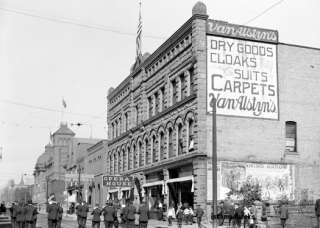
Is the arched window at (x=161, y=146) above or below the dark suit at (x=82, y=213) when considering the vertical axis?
above

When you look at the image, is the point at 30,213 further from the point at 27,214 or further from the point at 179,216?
the point at 179,216

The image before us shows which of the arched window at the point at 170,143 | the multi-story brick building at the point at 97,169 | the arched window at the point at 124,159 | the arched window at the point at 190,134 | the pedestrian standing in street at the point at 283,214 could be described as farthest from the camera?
the multi-story brick building at the point at 97,169

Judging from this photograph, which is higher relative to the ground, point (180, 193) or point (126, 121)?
point (126, 121)

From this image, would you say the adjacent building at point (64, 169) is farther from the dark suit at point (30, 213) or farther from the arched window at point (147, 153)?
the dark suit at point (30, 213)

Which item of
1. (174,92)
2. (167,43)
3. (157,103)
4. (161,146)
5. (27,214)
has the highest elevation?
(167,43)

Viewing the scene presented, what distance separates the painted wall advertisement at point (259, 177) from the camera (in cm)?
3428

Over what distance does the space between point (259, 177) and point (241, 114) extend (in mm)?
4318

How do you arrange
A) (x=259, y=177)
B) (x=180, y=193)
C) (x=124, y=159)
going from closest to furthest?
(x=259, y=177) → (x=180, y=193) → (x=124, y=159)

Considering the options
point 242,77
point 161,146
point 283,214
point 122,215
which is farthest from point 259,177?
point 122,215

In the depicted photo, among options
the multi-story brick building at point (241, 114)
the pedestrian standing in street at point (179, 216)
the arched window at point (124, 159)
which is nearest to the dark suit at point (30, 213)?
the pedestrian standing in street at point (179, 216)

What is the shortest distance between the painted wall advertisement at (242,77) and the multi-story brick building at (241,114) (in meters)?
0.07

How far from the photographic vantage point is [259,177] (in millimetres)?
35188

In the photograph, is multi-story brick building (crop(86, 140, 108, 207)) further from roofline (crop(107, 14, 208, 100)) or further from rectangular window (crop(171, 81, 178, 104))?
rectangular window (crop(171, 81, 178, 104))

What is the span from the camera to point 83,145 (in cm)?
9225
